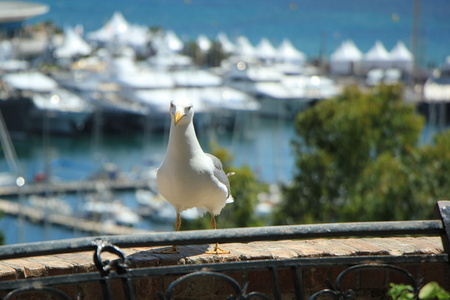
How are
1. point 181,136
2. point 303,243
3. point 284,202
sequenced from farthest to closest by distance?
point 284,202, point 303,243, point 181,136

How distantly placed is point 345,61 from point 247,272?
172 ft

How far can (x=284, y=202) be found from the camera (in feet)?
56.4

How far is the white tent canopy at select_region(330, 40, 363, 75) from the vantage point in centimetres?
5428

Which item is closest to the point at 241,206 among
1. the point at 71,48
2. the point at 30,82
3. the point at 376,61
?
the point at 30,82

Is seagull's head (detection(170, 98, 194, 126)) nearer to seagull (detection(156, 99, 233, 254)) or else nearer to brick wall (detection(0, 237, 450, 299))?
seagull (detection(156, 99, 233, 254))

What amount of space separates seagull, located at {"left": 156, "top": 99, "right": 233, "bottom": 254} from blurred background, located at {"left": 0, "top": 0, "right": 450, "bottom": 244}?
6170 millimetres

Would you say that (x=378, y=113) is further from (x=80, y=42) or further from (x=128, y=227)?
(x=80, y=42)

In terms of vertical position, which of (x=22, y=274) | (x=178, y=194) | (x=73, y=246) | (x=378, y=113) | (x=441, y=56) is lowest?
(x=73, y=246)

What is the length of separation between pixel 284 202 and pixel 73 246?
604 inches

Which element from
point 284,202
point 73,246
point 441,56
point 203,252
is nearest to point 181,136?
point 203,252

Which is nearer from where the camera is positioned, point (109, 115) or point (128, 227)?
point (128, 227)

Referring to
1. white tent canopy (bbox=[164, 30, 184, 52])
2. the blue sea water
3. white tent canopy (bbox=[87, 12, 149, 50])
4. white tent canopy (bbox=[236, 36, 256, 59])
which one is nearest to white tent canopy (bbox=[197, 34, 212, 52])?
white tent canopy (bbox=[164, 30, 184, 52])

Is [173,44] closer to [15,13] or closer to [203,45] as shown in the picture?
[203,45]

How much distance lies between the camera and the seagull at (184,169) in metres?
3.17
